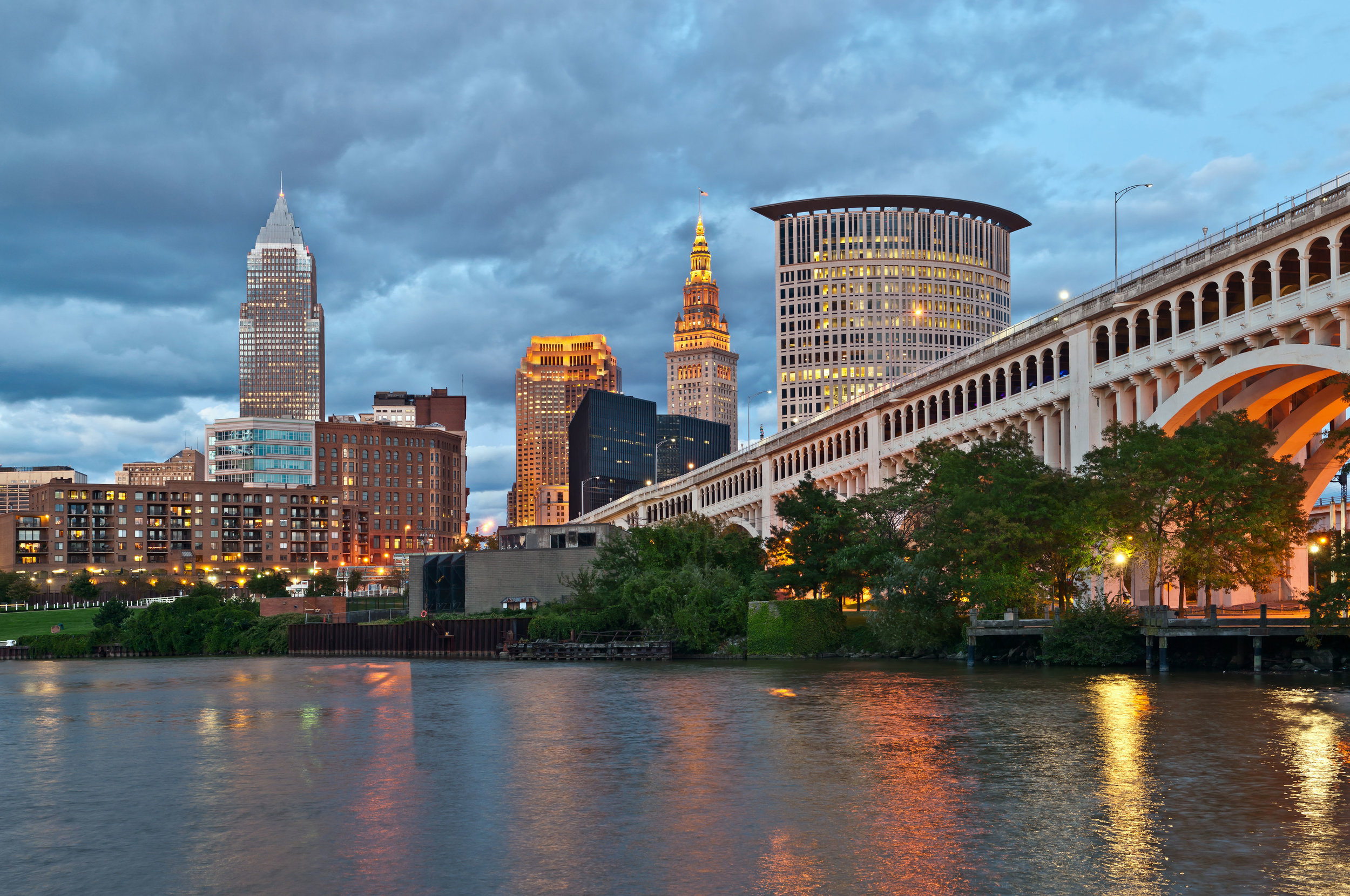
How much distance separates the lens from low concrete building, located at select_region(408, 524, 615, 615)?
125562mm

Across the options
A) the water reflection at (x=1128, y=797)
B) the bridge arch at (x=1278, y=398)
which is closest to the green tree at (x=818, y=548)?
the bridge arch at (x=1278, y=398)

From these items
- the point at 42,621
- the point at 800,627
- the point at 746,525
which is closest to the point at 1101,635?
the point at 800,627

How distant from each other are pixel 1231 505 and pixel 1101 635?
33.0 ft

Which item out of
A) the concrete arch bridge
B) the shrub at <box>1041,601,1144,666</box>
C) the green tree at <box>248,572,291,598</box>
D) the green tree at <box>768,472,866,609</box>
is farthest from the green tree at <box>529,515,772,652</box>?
the green tree at <box>248,572,291,598</box>

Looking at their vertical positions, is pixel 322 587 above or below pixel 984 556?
below

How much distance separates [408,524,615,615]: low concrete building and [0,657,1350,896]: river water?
208 ft

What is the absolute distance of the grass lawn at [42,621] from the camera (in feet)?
522

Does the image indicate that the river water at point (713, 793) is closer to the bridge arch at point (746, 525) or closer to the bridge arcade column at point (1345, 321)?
the bridge arcade column at point (1345, 321)

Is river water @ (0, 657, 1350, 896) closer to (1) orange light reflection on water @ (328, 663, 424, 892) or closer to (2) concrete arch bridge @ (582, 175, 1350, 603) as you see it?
(1) orange light reflection on water @ (328, 663, 424, 892)

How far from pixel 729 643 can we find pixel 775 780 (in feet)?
198

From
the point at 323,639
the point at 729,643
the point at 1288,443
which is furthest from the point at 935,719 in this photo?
the point at 323,639

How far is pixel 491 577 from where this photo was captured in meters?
128

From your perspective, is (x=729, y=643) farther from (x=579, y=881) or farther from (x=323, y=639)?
(x=579, y=881)

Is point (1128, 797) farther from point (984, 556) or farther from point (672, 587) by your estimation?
point (672, 587)
